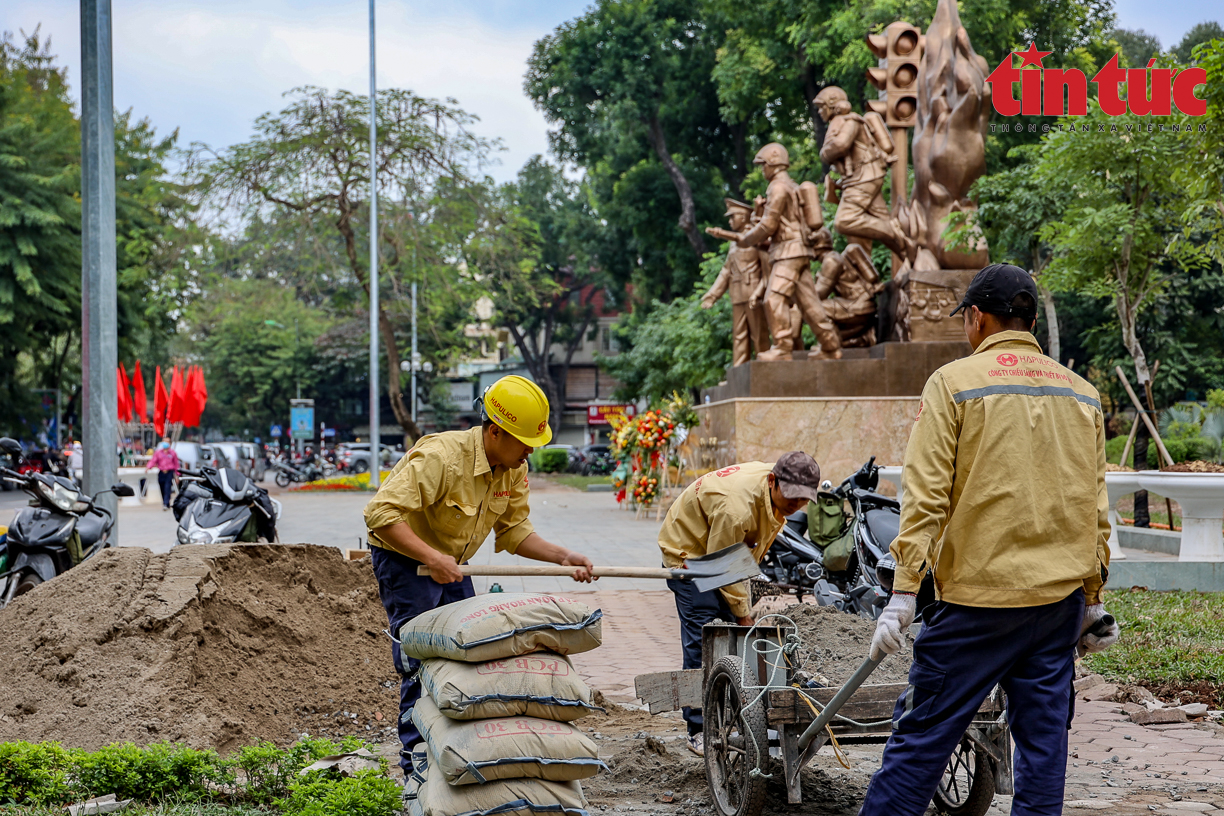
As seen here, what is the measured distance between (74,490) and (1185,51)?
34.5 meters

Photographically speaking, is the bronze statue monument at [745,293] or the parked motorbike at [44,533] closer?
the parked motorbike at [44,533]

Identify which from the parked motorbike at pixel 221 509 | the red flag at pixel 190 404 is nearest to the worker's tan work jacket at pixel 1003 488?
the parked motorbike at pixel 221 509

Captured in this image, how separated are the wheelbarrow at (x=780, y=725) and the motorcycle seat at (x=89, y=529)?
512 cm

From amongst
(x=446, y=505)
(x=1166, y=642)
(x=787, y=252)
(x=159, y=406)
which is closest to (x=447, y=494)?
(x=446, y=505)

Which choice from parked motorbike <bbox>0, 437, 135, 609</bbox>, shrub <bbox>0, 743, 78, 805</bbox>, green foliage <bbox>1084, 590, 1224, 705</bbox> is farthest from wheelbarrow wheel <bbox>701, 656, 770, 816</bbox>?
parked motorbike <bbox>0, 437, 135, 609</bbox>

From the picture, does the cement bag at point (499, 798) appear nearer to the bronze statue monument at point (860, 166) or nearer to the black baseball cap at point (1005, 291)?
the black baseball cap at point (1005, 291)

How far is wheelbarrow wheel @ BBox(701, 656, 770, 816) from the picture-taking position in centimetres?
380

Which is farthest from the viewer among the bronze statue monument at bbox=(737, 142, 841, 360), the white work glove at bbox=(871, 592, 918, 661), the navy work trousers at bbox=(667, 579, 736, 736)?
the bronze statue monument at bbox=(737, 142, 841, 360)

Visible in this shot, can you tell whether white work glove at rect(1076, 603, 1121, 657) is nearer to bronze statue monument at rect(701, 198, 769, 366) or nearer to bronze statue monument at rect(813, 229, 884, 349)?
bronze statue monument at rect(813, 229, 884, 349)

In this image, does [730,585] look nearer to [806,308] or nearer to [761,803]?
[761,803]

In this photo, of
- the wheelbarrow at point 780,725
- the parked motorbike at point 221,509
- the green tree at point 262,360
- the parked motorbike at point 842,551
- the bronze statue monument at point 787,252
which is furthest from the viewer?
the green tree at point 262,360

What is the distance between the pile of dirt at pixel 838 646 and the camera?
4527mm

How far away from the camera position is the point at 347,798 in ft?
12.5

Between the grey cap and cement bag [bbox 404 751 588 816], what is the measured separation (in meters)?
1.58
